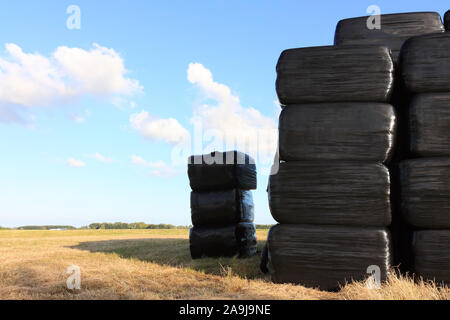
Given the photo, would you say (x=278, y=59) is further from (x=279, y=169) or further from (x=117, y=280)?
(x=117, y=280)

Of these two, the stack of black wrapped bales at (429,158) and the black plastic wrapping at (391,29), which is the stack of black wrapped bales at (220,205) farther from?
the stack of black wrapped bales at (429,158)

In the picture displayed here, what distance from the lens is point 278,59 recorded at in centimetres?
466

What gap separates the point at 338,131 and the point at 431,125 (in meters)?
0.91

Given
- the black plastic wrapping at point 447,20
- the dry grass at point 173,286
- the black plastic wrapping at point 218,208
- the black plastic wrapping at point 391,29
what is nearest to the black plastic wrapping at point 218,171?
the black plastic wrapping at point 218,208

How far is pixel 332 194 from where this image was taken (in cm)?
423

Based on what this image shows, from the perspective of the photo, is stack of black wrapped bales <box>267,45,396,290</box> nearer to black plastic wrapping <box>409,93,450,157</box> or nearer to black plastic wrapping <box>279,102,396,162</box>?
black plastic wrapping <box>279,102,396,162</box>

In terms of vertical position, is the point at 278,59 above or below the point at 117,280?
above

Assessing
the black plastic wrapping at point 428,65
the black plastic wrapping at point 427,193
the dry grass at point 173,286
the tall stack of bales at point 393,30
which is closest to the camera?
the dry grass at point 173,286

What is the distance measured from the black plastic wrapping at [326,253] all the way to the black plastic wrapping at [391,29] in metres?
2.46

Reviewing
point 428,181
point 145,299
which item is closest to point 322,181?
point 428,181

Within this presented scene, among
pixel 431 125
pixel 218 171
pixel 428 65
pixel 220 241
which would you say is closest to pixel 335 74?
pixel 428 65

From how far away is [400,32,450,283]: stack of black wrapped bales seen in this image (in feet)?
13.2

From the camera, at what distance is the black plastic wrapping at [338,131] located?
4219 millimetres
